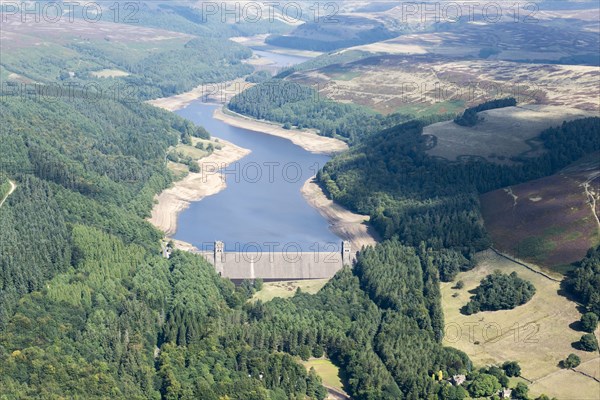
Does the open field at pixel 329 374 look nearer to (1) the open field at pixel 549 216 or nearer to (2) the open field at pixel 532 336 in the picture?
(2) the open field at pixel 532 336

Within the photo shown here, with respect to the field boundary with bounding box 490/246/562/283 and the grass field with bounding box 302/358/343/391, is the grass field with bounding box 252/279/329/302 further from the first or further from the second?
the field boundary with bounding box 490/246/562/283

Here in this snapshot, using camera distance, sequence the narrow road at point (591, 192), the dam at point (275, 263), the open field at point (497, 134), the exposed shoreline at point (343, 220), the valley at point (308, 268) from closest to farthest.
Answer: the valley at point (308, 268) < the dam at point (275, 263) < the narrow road at point (591, 192) < the exposed shoreline at point (343, 220) < the open field at point (497, 134)

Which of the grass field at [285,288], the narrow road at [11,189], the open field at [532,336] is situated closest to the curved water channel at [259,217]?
the grass field at [285,288]

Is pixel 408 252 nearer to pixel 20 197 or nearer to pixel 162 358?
pixel 162 358

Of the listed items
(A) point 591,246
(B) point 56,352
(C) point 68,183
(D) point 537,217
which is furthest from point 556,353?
(C) point 68,183

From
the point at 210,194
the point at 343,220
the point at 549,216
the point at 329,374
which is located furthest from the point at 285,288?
the point at 210,194

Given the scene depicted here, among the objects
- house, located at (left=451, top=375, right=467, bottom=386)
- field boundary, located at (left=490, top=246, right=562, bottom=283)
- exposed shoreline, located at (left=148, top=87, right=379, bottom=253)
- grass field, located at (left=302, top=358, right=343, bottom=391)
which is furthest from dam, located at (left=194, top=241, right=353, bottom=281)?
house, located at (left=451, top=375, right=467, bottom=386)
